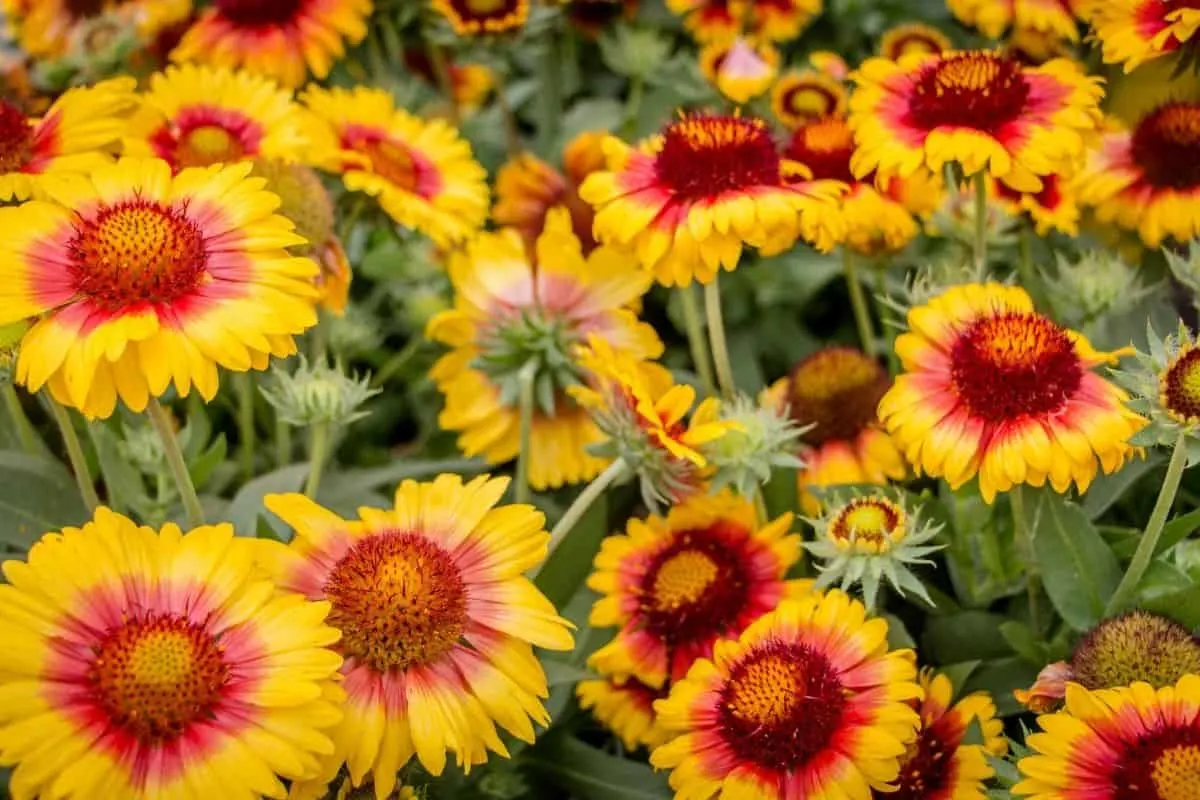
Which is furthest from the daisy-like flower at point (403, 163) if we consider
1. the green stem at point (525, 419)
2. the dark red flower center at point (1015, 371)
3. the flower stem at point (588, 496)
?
the dark red flower center at point (1015, 371)

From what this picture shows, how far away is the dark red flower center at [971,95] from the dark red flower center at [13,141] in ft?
2.98

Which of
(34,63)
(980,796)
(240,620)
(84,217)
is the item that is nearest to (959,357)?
(980,796)

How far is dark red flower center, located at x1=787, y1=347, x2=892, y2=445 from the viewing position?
150cm

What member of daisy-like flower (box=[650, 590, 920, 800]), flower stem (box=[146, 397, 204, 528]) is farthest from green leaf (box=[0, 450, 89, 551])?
daisy-like flower (box=[650, 590, 920, 800])

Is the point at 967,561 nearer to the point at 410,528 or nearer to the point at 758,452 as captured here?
the point at 758,452

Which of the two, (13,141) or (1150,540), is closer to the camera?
(1150,540)

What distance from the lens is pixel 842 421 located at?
1.50 m

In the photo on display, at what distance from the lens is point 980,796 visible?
3.72ft

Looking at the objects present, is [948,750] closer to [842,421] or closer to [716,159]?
[842,421]

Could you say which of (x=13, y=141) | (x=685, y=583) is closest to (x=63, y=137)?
(x=13, y=141)

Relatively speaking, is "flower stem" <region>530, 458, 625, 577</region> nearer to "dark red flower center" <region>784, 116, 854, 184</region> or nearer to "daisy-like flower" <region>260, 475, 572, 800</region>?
"daisy-like flower" <region>260, 475, 572, 800</region>

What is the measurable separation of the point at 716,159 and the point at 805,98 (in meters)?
0.55

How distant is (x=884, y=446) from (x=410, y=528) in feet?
1.89

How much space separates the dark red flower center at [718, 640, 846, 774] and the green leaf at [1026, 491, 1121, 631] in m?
0.28
